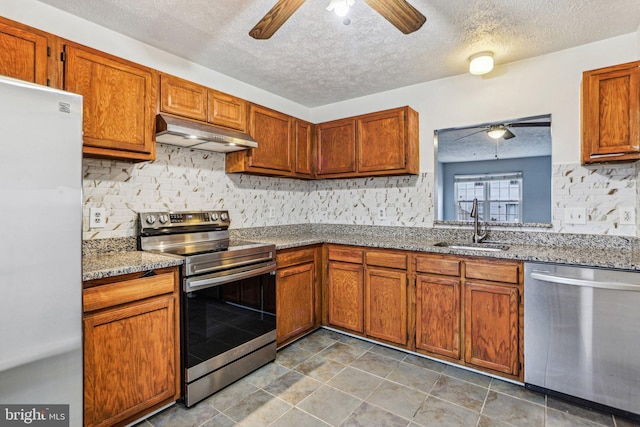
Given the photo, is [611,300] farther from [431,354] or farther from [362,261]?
[362,261]

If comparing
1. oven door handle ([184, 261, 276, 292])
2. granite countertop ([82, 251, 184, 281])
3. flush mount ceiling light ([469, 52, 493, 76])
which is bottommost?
oven door handle ([184, 261, 276, 292])

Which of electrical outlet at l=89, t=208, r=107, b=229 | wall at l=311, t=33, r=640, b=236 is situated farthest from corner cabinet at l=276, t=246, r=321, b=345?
electrical outlet at l=89, t=208, r=107, b=229

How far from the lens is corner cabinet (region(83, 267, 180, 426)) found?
1.57 m

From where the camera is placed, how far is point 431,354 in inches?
97.2

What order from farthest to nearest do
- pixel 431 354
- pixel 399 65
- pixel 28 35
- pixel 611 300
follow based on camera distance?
pixel 399 65 < pixel 431 354 < pixel 611 300 < pixel 28 35

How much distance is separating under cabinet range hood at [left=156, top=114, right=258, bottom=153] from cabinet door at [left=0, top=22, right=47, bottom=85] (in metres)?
0.62

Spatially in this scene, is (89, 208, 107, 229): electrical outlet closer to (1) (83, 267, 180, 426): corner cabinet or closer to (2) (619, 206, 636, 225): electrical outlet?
(1) (83, 267, 180, 426): corner cabinet

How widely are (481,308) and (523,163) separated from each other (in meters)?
1.34

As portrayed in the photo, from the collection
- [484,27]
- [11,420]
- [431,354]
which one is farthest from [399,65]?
[11,420]

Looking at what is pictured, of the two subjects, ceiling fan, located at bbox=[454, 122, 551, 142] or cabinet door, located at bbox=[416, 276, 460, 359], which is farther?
ceiling fan, located at bbox=[454, 122, 551, 142]

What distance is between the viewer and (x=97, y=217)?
2.09m

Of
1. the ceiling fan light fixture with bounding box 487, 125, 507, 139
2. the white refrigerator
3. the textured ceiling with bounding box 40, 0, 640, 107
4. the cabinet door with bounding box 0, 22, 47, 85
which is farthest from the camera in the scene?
the ceiling fan light fixture with bounding box 487, 125, 507, 139

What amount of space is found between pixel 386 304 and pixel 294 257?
875 mm

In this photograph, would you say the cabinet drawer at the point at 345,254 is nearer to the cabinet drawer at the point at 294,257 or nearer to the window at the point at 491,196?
the cabinet drawer at the point at 294,257
